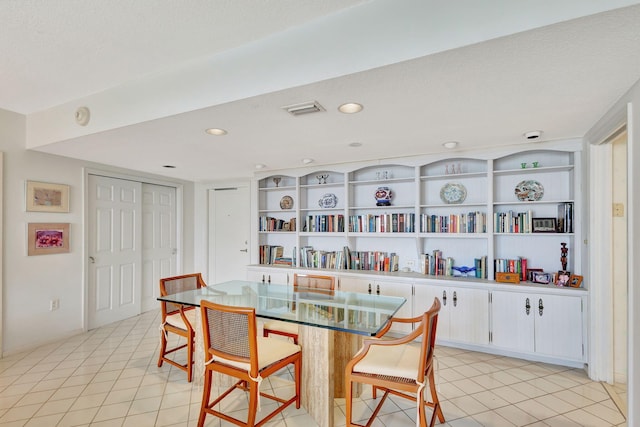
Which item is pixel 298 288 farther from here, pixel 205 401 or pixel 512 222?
pixel 512 222

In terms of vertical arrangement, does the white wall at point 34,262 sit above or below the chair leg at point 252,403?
above

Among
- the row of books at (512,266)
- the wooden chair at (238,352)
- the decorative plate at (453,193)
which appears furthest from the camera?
the decorative plate at (453,193)

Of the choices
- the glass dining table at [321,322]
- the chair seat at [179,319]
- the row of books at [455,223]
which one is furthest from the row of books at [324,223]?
the chair seat at [179,319]

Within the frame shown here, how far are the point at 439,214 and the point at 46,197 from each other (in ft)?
14.2

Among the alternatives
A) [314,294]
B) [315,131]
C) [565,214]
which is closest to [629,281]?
[565,214]

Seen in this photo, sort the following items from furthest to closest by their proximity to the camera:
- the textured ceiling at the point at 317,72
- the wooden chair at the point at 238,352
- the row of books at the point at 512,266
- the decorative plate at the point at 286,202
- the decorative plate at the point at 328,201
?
the decorative plate at the point at 286,202
the decorative plate at the point at 328,201
the row of books at the point at 512,266
the wooden chair at the point at 238,352
the textured ceiling at the point at 317,72

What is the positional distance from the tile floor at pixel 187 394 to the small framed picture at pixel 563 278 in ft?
2.46

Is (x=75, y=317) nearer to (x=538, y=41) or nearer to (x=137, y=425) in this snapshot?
(x=137, y=425)

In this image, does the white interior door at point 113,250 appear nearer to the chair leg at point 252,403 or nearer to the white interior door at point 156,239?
the white interior door at point 156,239

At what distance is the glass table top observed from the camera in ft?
6.45

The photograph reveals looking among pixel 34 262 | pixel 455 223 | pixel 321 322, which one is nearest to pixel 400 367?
pixel 321 322

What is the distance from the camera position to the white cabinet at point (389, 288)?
3420 millimetres

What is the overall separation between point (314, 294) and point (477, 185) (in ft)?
7.17

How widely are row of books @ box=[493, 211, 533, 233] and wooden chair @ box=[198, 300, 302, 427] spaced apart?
245 cm
